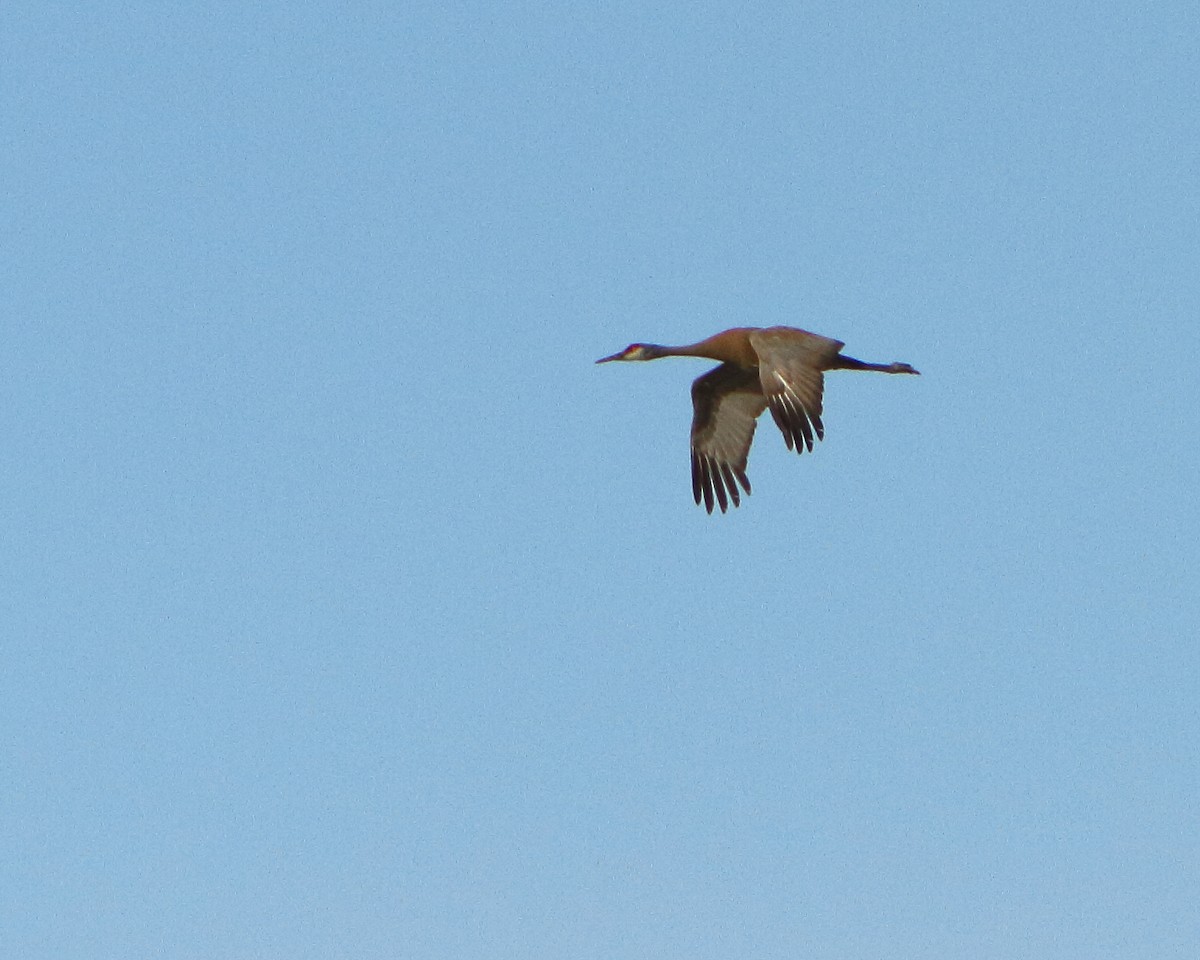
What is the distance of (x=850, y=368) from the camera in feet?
69.0

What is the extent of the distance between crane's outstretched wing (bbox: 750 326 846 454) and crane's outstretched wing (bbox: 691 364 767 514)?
1.95 m

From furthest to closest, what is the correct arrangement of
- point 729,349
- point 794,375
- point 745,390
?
1. point 745,390
2. point 729,349
3. point 794,375

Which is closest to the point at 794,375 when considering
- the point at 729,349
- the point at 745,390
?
the point at 729,349

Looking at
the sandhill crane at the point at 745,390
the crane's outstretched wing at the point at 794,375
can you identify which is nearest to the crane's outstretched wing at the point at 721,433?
the sandhill crane at the point at 745,390

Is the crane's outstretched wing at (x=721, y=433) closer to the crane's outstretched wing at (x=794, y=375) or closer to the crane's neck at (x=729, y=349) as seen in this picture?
the crane's neck at (x=729, y=349)

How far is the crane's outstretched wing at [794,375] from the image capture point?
18781 millimetres

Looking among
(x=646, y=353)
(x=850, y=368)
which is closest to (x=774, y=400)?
(x=850, y=368)

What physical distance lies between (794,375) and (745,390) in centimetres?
320

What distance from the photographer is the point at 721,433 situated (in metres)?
22.8

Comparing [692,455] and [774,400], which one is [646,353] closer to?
[692,455]

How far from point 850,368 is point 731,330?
4.15ft

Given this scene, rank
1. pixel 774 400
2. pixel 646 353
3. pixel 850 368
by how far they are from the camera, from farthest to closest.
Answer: pixel 646 353 < pixel 850 368 < pixel 774 400

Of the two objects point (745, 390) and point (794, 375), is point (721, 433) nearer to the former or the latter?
point (745, 390)

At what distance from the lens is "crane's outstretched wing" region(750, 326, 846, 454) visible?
1878 cm
